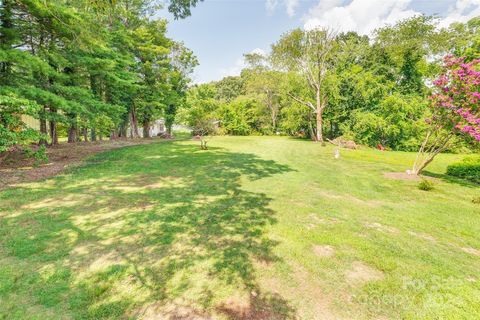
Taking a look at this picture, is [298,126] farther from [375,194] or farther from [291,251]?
[291,251]

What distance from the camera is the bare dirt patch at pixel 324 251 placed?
12.5ft

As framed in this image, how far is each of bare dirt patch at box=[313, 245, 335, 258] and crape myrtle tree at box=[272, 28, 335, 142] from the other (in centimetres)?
2099

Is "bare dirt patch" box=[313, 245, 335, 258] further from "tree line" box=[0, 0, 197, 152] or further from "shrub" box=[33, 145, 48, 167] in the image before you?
"shrub" box=[33, 145, 48, 167]

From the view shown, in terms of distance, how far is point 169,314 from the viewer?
2.58 m

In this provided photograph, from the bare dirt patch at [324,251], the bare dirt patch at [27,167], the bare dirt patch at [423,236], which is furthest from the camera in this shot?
the bare dirt patch at [27,167]

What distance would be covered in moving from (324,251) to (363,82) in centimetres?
2521

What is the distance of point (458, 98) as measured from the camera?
833cm

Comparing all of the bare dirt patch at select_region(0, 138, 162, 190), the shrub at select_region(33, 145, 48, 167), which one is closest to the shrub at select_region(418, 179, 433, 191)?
the bare dirt patch at select_region(0, 138, 162, 190)

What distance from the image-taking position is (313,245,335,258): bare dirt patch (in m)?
3.81

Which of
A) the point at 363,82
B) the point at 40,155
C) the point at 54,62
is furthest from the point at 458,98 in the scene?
the point at 363,82

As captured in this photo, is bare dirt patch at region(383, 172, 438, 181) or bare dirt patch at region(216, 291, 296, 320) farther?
bare dirt patch at region(383, 172, 438, 181)

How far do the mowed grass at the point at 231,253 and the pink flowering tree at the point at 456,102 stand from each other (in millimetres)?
2854

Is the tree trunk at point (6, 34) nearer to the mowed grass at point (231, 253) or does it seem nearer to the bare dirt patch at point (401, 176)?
the mowed grass at point (231, 253)

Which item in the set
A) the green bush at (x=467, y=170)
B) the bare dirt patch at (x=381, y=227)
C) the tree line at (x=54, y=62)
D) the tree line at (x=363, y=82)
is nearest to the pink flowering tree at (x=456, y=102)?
the green bush at (x=467, y=170)
